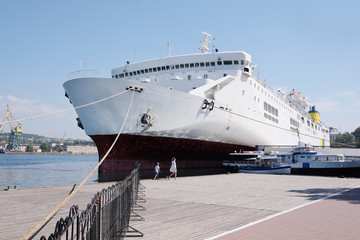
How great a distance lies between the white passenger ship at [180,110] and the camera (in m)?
21.0

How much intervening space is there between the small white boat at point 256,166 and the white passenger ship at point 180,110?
1.48 metres

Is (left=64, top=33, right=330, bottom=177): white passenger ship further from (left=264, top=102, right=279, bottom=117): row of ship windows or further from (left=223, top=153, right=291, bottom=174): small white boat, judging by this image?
(left=223, top=153, right=291, bottom=174): small white boat

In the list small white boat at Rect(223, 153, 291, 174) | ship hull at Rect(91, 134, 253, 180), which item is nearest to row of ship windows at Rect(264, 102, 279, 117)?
small white boat at Rect(223, 153, 291, 174)

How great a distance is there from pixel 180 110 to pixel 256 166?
1070cm

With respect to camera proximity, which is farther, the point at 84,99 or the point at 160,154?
the point at 160,154

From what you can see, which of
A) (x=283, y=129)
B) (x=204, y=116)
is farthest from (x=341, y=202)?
(x=283, y=129)

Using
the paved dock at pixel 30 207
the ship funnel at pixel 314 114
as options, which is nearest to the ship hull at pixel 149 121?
the paved dock at pixel 30 207

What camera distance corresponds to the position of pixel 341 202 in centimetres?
1037

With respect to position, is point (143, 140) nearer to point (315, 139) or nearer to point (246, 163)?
point (246, 163)

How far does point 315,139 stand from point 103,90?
52.2m

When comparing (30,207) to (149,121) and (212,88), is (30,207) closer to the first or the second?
(149,121)

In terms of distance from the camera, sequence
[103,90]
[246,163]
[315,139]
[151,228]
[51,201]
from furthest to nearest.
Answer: [315,139], [246,163], [103,90], [51,201], [151,228]

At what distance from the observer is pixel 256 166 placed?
28.2 m

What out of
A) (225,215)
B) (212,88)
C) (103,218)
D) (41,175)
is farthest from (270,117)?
(103,218)
